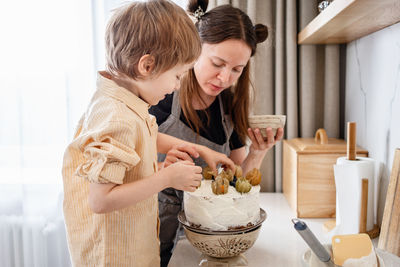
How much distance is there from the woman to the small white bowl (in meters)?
0.02

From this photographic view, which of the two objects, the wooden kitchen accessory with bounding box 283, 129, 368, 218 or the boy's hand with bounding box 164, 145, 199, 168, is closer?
the boy's hand with bounding box 164, 145, 199, 168

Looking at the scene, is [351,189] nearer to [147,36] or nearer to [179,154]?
[179,154]

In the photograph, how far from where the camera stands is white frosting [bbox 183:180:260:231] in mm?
813

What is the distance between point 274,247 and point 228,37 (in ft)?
2.09

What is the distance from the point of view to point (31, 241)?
6.36ft

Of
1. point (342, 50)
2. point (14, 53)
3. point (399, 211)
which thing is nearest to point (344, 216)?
point (399, 211)

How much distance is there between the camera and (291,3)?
1652 mm

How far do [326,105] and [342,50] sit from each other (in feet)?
0.86

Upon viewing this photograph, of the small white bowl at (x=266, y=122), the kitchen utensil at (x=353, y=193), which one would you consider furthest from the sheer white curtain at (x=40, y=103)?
the kitchen utensil at (x=353, y=193)

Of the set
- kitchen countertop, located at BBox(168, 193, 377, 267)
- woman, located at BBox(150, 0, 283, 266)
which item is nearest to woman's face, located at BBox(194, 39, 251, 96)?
woman, located at BBox(150, 0, 283, 266)

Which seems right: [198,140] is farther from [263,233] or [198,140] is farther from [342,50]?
[342,50]

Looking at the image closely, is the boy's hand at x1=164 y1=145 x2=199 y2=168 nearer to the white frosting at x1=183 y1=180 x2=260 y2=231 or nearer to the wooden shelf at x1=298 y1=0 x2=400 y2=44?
the white frosting at x1=183 y1=180 x2=260 y2=231

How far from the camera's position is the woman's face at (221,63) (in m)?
1.11

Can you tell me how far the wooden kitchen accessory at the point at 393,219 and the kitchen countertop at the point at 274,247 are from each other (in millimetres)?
209
